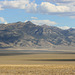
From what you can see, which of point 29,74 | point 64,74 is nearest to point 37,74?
point 29,74

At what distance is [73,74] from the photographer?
135ft

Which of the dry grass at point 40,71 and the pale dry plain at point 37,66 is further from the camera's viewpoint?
the pale dry plain at point 37,66

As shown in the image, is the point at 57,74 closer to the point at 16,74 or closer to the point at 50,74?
the point at 50,74

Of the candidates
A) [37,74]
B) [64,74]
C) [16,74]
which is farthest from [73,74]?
[16,74]

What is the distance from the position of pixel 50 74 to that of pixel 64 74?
8.09 ft

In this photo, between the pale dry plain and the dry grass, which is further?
the pale dry plain

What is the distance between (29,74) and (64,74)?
6096 mm

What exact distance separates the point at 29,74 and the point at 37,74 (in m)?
1.39

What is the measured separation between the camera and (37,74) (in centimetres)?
4119

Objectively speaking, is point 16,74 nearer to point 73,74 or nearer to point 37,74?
point 37,74

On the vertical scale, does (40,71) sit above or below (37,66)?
above

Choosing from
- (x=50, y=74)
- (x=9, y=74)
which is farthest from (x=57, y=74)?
(x=9, y=74)

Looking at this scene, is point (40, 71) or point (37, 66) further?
point (37, 66)

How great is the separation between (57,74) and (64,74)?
48.9 inches
